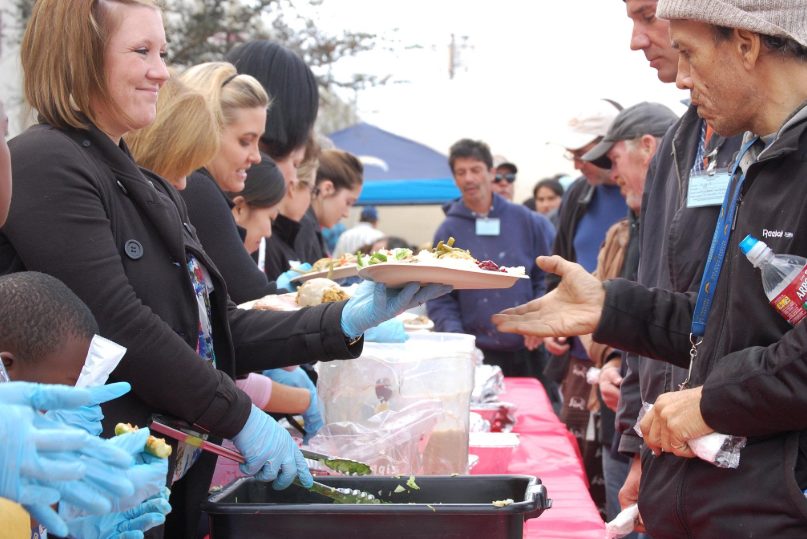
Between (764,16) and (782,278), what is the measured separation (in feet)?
1.54

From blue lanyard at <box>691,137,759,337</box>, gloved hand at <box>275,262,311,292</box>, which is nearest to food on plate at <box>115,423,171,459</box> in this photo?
blue lanyard at <box>691,137,759,337</box>

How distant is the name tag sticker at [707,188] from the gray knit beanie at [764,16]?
14.1 inches

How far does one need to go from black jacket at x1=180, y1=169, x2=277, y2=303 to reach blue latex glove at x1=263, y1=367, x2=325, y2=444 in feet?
0.82

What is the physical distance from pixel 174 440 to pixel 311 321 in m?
0.46

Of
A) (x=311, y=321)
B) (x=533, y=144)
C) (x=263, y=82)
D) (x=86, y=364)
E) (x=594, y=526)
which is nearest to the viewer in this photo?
(x=86, y=364)

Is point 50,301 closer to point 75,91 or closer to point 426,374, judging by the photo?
point 75,91

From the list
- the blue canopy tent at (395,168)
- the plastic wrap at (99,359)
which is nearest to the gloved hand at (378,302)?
the plastic wrap at (99,359)

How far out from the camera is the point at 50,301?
1.46 m

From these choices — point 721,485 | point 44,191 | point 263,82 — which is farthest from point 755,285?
point 263,82

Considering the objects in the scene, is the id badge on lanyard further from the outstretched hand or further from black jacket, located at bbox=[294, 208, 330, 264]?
black jacket, located at bbox=[294, 208, 330, 264]

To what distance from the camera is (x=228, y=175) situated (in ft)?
9.19

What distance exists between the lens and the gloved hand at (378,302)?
207 cm

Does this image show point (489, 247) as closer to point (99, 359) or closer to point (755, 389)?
point (755, 389)

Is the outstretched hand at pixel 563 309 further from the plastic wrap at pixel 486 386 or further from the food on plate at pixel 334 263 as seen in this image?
the plastic wrap at pixel 486 386
